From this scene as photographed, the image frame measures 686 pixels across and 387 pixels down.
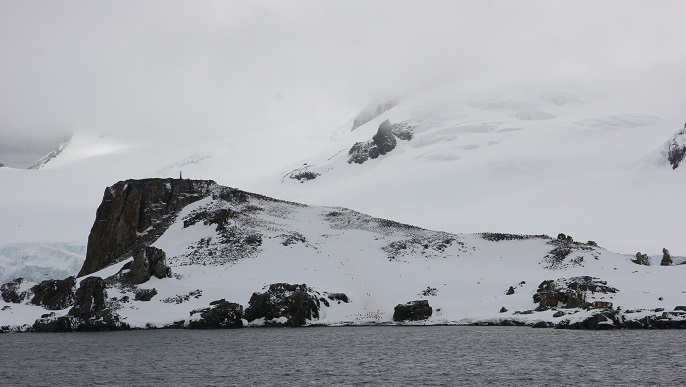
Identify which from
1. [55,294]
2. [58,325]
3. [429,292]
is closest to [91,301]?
[58,325]

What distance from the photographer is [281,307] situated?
6662 centimetres

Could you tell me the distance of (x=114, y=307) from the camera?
66.7 meters

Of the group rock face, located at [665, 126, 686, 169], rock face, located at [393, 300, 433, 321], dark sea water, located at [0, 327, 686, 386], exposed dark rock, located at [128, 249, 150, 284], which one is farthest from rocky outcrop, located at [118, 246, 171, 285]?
rock face, located at [665, 126, 686, 169]

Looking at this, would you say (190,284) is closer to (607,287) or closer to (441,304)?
(441,304)

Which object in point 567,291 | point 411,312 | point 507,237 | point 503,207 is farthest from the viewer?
point 503,207

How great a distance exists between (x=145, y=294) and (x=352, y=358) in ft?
111

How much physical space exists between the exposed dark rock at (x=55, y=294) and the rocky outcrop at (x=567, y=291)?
51682mm

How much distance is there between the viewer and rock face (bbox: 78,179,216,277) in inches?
3644

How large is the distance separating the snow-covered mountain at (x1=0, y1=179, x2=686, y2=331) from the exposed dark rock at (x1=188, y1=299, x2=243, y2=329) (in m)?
0.14

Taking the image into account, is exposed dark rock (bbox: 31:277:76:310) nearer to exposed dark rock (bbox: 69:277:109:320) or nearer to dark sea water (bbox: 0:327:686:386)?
exposed dark rock (bbox: 69:277:109:320)

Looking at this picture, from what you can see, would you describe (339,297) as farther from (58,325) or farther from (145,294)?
(58,325)

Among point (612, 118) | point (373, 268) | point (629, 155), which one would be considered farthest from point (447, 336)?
point (612, 118)

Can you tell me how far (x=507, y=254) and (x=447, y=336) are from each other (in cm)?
3731

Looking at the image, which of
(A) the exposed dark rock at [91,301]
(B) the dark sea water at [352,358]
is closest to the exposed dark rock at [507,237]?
(B) the dark sea water at [352,358]
